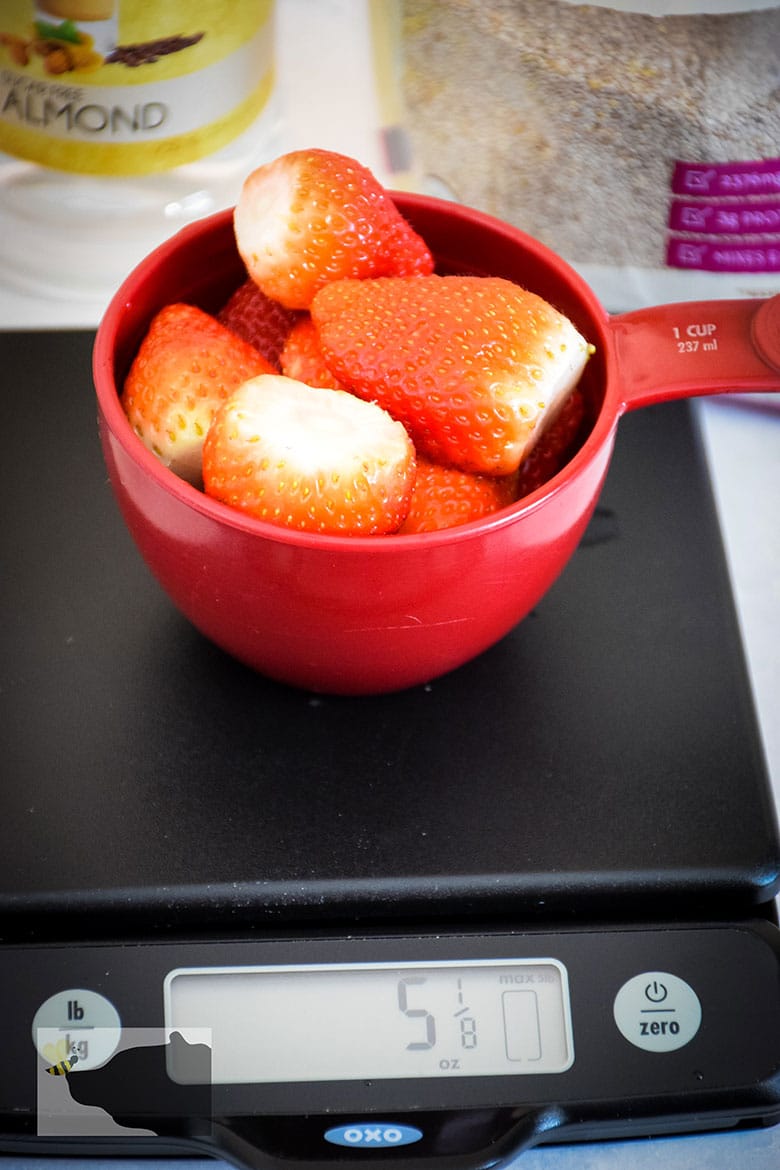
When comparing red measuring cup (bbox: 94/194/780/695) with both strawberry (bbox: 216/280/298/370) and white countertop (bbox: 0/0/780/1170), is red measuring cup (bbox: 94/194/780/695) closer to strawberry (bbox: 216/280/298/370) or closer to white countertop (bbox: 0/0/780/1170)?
strawberry (bbox: 216/280/298/370)

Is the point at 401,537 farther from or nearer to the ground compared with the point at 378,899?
farther from the ground

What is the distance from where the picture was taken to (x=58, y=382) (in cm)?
67

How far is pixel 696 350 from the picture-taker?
0.53m

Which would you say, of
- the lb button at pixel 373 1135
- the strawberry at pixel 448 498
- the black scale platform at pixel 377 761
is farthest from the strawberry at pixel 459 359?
the lb button at pixel 373 1135

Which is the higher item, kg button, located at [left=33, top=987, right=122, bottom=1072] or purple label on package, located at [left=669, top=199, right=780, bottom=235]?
purple label on package, located at [left=669, top=199, right=780, bottom=235]

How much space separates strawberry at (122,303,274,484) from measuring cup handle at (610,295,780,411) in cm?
16

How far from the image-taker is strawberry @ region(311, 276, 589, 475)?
1.56ft

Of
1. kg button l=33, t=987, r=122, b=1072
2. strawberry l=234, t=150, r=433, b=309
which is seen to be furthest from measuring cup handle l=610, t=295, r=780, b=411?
kg button l=33, t=987, r=122, b=1072

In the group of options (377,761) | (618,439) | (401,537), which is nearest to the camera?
(401,537)

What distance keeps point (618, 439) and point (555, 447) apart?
144 millimetres

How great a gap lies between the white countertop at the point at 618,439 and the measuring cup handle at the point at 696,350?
0.48 ft

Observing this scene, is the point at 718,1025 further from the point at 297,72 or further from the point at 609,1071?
the point at 297,72

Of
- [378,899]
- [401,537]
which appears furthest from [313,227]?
[378,899]

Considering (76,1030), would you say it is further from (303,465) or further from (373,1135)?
(303,465)
